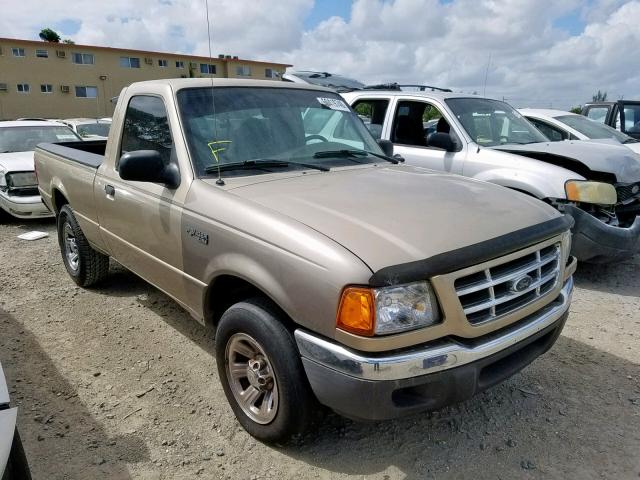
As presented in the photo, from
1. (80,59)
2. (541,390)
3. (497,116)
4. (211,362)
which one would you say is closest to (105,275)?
(211,362)

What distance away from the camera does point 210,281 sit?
110 inches

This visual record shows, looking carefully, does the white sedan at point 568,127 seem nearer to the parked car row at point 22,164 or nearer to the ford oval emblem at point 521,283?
the ford oval emblem at point 521,283

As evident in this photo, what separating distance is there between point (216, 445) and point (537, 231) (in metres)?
2.06

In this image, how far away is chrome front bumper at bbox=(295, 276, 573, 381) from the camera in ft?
6.82

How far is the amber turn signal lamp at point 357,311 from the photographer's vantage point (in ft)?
6.74

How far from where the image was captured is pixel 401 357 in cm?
210

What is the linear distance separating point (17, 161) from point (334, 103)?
6.28 meters

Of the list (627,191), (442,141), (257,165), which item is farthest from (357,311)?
(627,191)

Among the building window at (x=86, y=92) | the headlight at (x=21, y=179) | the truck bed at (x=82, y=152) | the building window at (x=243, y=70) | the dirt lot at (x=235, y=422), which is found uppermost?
the building window at (x=243, y=70)

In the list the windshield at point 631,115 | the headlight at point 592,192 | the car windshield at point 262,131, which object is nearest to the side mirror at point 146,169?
the car windshield at point 262,131

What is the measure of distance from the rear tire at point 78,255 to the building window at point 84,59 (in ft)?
127

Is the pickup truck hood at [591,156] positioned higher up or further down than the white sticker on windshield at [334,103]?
further down

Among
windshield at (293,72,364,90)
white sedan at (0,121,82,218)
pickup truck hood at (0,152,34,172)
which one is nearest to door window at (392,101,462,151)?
windshield at (293,72,364,90)

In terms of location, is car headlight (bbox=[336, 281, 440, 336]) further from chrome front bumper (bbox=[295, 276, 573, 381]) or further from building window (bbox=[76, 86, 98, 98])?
building window (bbox=[76, 86, 98, 98])
